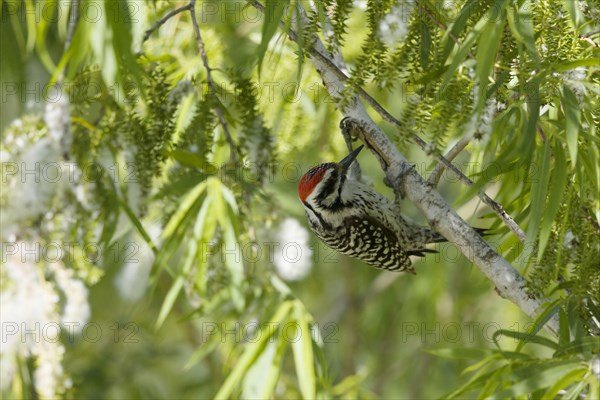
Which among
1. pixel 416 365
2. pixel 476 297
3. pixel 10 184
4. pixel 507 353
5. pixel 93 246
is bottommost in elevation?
pixel 416 365

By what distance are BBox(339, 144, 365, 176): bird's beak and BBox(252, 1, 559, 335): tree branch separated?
583mm

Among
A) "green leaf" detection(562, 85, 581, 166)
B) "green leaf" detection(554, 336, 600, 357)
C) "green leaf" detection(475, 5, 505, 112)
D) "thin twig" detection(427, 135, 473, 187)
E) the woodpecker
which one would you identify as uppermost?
"green leaf" detection(475, 5, 505, 112)

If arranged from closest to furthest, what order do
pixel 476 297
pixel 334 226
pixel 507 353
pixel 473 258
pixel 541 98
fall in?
pixel 541 98 < pixel 507 353 < pixel 473 258 < pixel 334 226 < pixel 476 297

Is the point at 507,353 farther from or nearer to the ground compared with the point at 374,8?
nearer to the ground

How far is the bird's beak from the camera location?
2952 millimetres

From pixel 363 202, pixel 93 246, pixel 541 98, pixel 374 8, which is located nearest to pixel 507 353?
pixel 541 98

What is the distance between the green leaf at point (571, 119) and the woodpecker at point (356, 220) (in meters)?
1.35

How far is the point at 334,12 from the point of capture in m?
2.06

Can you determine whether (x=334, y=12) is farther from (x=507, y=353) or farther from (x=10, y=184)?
(x=10, y=184)

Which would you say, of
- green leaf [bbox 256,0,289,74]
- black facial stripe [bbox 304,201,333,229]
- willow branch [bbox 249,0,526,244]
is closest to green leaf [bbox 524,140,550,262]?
willow branch [bbox 249,0,526,244]

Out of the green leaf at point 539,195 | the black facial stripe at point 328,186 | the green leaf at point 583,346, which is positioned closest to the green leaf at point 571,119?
the green leaf at point 539,195

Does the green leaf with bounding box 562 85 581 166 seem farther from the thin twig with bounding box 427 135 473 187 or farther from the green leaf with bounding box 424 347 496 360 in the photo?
the green leaf with bounding box 424 347 496 360

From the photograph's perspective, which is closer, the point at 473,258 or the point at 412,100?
the point at 412,100

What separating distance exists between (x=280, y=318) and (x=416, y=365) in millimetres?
2909
